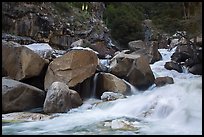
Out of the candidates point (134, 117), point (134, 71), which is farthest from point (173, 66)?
point (134, 117)

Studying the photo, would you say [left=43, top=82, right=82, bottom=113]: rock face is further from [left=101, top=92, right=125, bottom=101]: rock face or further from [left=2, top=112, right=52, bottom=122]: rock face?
[left=101, top=92, right=125, bottom=101]: rock face

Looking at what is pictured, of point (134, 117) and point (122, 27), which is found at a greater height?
point (122, 27)

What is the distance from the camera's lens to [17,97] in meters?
8.08

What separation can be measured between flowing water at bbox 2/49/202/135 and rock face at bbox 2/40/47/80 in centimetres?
180

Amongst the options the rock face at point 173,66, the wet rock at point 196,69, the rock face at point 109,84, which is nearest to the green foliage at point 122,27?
the rock face at point 173,66

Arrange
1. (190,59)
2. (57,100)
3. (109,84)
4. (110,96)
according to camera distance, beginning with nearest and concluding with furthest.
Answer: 1. (57,100)
2. (110,96)
3. (109,84)
4. (190,59)

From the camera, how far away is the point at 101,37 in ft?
66.2

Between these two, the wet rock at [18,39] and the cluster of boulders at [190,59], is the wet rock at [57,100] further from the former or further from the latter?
the wet rock at [18,39]

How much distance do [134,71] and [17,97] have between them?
3972 millimetres

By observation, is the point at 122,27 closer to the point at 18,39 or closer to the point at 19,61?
the point at 18,39

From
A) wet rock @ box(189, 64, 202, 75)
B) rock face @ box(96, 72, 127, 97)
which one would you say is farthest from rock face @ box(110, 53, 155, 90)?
wet rock @ box(189, 64, 202, 75)

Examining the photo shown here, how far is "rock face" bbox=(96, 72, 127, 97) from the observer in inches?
383

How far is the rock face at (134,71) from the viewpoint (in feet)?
34.7

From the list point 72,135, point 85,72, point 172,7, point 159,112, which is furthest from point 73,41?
point 172,7
